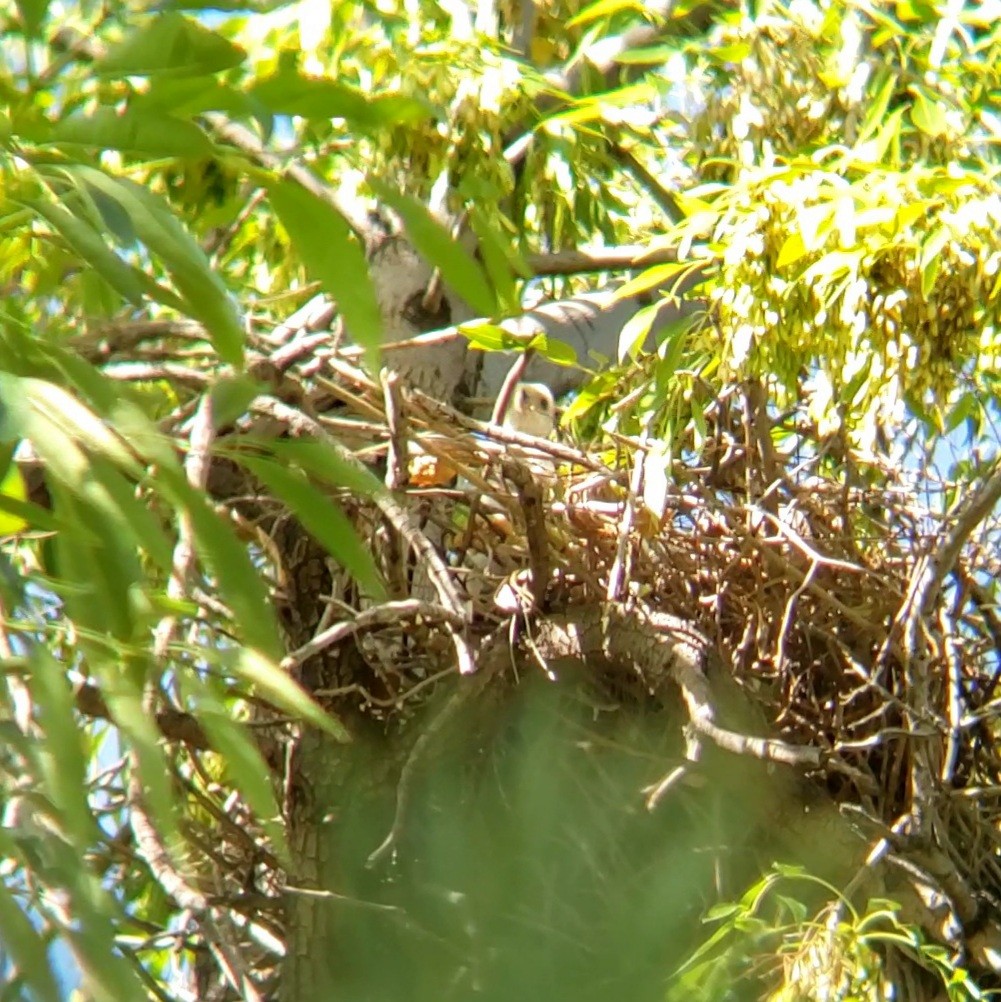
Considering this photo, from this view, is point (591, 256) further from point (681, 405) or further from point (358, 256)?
point (358, 256)

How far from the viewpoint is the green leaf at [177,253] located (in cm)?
81

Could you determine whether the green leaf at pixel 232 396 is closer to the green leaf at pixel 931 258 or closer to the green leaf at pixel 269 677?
the green leaf at pixel 269 677

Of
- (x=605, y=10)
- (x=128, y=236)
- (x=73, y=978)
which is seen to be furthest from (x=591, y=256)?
(x=73, y=978)

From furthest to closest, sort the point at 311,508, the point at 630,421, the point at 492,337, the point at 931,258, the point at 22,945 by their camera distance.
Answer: the point at 630,421, the point at 492,337, the point at 931,258, the point at 311,508, the point at 22,945

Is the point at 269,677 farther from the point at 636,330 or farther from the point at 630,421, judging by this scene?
the point at 630,421

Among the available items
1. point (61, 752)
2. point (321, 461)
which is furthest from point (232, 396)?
point (61, 752)

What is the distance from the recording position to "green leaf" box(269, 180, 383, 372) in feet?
2.56

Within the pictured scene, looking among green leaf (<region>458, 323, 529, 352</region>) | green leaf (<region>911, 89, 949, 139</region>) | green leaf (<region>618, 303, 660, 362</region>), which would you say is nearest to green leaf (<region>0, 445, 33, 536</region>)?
green leaf (<region>458, 323, 529, 352</region>)

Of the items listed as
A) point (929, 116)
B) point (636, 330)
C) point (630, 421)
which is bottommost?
point (630, 421)

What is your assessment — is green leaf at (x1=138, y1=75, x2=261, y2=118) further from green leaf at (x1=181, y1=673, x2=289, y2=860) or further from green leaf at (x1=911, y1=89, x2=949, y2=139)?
green leaf at (x1=911, y1=89, x2=949, y2=139)

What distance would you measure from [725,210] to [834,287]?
0.92ft

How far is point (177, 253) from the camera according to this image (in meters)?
0.81

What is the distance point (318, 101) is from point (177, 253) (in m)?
0.11

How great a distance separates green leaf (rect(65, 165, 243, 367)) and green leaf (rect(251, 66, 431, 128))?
87 millimetres
